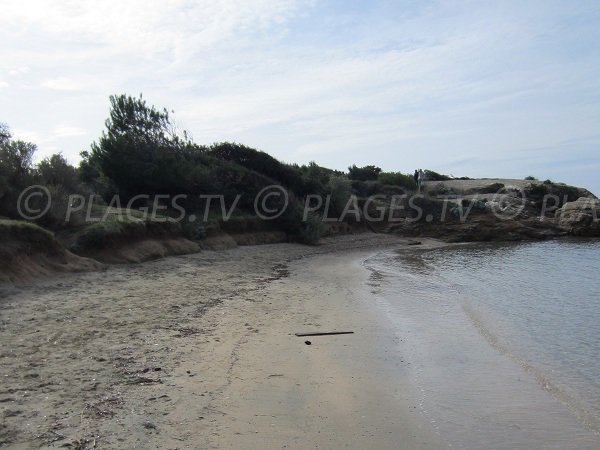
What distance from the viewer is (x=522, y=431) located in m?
4.67

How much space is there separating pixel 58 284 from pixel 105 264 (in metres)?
2.98

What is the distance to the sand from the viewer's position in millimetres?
4250

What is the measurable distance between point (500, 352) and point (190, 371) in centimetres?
465

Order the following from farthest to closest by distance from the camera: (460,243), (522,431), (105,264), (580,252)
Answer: (460,243)
(580,252)
(105,264)
(522,431)

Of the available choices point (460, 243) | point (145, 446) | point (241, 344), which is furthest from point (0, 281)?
point (460, 243)

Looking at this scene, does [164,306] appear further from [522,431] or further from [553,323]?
[553,323]

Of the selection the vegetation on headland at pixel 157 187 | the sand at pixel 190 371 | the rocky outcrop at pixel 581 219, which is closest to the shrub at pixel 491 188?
the vegetation on headland at pixel 157 187

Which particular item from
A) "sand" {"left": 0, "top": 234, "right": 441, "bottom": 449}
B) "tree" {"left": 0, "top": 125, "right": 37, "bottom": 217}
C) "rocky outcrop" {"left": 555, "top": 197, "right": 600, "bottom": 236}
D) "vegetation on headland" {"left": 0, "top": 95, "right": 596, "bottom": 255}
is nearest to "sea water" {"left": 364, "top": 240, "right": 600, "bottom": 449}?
"sand" {"left": 0, "top": 234, "right": 441, "bottom": 449}

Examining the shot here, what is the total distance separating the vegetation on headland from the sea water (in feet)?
26.5

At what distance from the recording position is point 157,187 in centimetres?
2169

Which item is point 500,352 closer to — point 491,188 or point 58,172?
point 58,172

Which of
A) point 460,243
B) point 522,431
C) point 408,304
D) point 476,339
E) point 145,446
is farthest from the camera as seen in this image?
point 460,243

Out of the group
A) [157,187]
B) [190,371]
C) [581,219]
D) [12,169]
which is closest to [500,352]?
[190,371]

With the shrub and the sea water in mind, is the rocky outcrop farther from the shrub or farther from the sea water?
the sea water
